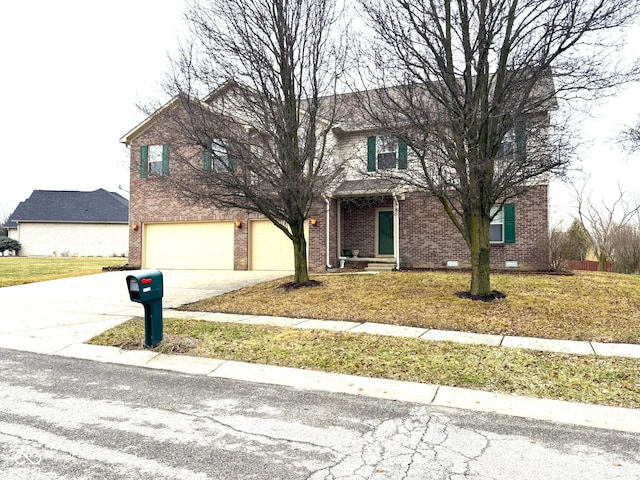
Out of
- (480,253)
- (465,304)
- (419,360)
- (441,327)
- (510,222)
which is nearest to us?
(419,360)

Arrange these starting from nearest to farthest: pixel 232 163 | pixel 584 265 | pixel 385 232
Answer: pixel 232 163
pixel 385 232
pixel 584 265

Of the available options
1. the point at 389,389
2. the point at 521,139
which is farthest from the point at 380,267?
the point at 389,389

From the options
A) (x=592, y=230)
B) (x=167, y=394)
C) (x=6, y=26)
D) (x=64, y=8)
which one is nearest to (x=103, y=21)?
(x=64, y=8)

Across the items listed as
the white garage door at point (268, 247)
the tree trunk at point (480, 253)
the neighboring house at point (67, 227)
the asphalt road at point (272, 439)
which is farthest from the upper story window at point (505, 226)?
the neighboring house at point (67, 227)

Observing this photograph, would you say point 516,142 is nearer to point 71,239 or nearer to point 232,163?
point 232,163

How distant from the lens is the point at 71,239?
43125 mm

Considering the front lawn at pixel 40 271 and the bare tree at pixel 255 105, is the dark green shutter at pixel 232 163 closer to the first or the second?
the bare tree at pixel 255 105

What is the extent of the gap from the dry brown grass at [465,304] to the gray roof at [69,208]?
3813 centimetres

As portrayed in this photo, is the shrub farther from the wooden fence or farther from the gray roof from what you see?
the wooden fence

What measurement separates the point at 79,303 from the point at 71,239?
3715 centimetres

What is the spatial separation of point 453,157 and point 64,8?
407 inches

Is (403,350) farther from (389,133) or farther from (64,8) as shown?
(64,8)

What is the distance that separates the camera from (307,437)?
3.57 meters

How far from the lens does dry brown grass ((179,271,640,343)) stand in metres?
7.46
